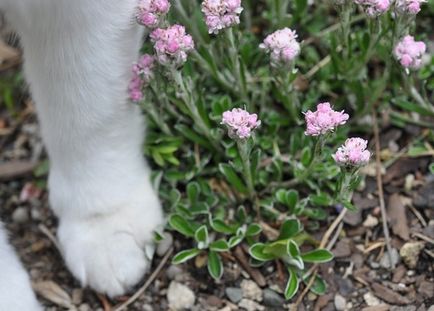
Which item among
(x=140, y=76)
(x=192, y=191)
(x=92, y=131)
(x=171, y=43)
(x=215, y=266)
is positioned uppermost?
(x=171, y=43)

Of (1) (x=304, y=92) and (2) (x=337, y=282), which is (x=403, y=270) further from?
(1) (x=304, y=92)

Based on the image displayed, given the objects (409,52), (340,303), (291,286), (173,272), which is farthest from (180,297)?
(409,52)

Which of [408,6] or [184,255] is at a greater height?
[408,6]

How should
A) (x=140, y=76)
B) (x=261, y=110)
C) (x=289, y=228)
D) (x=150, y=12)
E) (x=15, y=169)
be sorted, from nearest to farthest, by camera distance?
(x=150, y=12), (x=140, y=76), (x=289, y=228), (x=261, y=110), (x=15, y=169)

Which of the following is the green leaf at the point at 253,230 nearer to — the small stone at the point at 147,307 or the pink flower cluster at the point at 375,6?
the small stone at the point at 147,307

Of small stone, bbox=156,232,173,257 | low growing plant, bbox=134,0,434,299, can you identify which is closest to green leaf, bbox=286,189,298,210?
low growing plant, bbox=134,0,434,299

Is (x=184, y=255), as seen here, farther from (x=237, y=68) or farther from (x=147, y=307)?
(x=237, y=68)

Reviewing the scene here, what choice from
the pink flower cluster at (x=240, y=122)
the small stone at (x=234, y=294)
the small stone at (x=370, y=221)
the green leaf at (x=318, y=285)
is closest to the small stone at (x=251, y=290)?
the small stone at (x=234, y=294)
